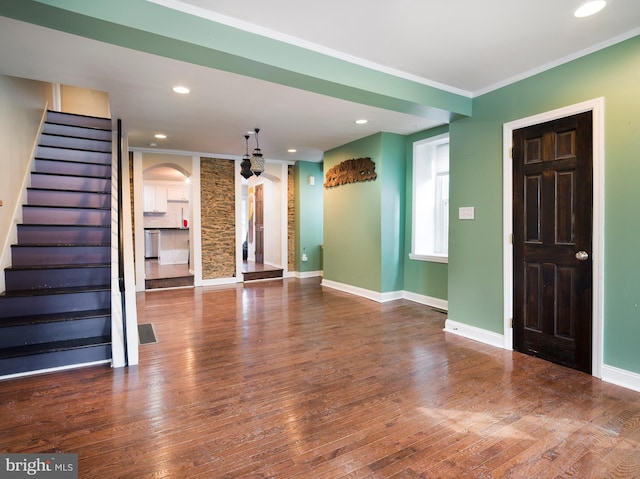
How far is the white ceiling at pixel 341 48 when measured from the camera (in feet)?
7.29

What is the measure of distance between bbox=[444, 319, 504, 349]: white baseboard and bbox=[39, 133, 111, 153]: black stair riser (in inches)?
206

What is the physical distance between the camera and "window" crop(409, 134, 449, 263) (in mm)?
5273

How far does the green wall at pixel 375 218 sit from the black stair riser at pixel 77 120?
3935 millimetres

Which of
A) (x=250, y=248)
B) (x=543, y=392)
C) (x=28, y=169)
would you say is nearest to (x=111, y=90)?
(x=28, y=169)

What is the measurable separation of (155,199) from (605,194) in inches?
400

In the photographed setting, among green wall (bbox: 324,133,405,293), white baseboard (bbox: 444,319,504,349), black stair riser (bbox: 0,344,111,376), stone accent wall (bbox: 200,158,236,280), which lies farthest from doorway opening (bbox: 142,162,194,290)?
white baseboard (bbox: 444,319,504,349)

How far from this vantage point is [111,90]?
3455 millimetres

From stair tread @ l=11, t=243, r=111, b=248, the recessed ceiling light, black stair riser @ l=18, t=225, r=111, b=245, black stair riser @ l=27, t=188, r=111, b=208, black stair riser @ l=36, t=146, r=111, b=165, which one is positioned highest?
the recessed ceiling light

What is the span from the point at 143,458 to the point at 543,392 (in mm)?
2671

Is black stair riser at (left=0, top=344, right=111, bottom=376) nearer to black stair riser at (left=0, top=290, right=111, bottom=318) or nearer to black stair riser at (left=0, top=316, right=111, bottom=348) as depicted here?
black stair riser at (left=0, top=316, right=111, bottom=348)

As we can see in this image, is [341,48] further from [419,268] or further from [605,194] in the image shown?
[419,268]

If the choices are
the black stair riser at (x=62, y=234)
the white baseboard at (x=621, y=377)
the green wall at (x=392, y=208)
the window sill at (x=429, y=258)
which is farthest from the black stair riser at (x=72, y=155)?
the white baseboard at (x=621, y=377)

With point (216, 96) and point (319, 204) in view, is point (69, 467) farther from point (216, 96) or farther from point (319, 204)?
point (319, 204)

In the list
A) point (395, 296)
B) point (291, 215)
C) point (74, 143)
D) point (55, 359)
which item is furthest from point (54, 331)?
point (291, 215)
